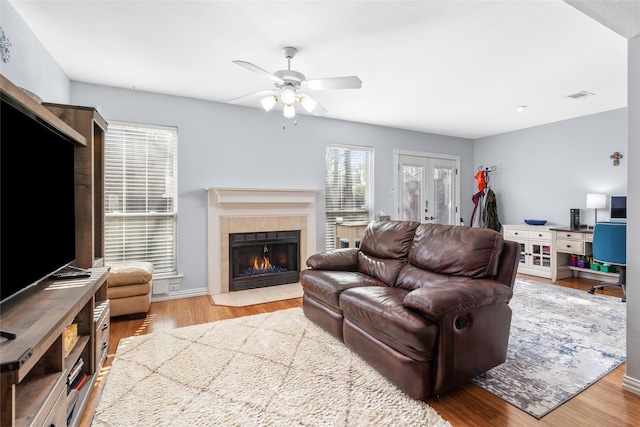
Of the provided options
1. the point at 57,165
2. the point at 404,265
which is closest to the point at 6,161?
the point at 57,165

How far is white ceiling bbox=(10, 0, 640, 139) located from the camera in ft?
7.19

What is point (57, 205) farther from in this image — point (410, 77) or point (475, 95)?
point (475, 95)

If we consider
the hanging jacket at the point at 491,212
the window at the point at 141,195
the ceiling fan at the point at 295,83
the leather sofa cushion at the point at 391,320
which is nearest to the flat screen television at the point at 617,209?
the hanging jacket at the point at 491,212

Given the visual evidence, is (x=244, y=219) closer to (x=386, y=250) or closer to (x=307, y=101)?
(x=307, y=101)

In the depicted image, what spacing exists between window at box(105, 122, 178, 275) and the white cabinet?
5.18 metres

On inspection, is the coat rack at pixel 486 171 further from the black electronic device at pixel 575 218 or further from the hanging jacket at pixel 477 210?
the black electronic device at pixel 575 218

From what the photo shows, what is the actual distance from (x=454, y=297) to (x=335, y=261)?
4.77ft

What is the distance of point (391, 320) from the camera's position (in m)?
1.85

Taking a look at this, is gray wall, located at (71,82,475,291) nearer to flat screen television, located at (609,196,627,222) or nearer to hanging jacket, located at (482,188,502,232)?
hanging jacket, located at (482,188,502,232)

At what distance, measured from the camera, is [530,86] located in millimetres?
3625

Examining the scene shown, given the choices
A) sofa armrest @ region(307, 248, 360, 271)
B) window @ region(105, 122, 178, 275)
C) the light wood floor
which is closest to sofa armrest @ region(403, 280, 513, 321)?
the light wood floor

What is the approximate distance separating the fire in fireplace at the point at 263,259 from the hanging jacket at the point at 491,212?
12.5 ft

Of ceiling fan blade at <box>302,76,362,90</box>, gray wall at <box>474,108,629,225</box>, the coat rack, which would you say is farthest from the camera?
the coat rack

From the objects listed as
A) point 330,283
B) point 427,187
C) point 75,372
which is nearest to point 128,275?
point 75,372
